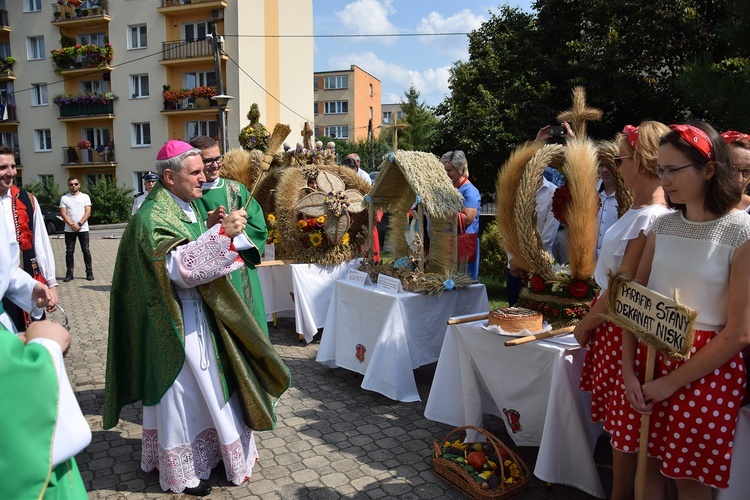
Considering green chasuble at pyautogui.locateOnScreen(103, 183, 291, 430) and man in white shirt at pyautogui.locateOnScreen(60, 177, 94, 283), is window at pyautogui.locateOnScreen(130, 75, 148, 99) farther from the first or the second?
green chasuble at pyautogui.locateOnScreen(103, 183, 291, 430)

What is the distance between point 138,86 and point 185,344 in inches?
1138

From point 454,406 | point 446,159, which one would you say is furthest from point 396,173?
point 454,406

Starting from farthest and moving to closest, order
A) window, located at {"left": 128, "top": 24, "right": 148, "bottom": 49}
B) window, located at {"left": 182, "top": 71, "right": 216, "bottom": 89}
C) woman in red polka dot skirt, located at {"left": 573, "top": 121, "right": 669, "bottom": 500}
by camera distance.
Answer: window, located at {"left": 128, "top": 24, "right": 148, "bottom": 49} → window, located at {"left": 182, "top": 71, "right": 216, "bottom": 89} → woman in red polka dot skirt, located at {"left": 573, "top": 121, "right": 669, "bottom": 500}

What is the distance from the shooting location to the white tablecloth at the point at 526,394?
299 cm

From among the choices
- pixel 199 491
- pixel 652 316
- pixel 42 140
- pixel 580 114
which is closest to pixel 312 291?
pixel 199 491

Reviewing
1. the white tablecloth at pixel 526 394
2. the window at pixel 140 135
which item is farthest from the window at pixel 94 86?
the white tablecloth at pixel 526 394

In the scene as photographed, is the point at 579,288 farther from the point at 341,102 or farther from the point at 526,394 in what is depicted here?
the point at 341,102

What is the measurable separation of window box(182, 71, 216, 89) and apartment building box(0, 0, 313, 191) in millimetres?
Answer: 50

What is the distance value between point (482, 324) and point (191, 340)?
1799mm

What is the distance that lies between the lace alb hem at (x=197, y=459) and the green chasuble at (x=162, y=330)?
19cm

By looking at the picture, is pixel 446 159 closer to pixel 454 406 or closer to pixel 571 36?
pixel 454 406

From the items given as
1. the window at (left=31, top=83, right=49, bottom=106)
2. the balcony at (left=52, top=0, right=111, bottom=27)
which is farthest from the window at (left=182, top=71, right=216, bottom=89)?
the window at (left=31, top=83, right=49, bottom=106)

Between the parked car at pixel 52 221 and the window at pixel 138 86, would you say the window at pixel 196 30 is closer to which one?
the window at pixel 138 86

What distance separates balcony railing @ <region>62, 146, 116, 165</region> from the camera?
29031 millimetres
